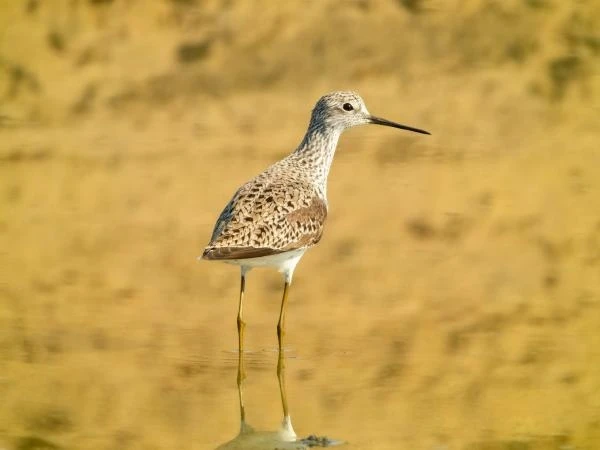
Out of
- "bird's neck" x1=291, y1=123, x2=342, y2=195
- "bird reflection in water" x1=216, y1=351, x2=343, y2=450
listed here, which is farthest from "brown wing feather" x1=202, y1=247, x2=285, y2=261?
"bird's neck" x1=291, y1=123, x2=342, y2=195

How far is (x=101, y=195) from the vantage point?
17938 mm

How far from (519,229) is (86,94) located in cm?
825

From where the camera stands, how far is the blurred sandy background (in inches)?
417

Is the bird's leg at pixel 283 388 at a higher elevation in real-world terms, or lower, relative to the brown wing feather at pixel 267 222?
lower

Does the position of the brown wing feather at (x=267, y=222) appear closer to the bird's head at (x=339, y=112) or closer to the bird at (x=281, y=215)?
the bird at (x=281, y=215)

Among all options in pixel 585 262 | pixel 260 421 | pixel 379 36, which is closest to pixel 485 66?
pixel 379 36

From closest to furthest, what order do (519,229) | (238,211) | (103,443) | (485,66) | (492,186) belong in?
(103,443) < (238,211) < (519,229) < (492,186) < (485,66)

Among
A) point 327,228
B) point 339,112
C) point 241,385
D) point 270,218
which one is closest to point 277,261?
point 270,218

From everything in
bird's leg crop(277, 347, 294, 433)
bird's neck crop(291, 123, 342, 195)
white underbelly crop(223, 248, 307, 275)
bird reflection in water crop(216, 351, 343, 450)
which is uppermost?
bird's neck crop(291, 123, 342, 195)

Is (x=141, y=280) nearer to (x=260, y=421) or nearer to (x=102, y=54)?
(x=260, y=421)

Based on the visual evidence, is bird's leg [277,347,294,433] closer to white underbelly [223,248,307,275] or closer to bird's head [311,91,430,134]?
white underbelly [223,248,307,275]

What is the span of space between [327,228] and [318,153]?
2.78 m

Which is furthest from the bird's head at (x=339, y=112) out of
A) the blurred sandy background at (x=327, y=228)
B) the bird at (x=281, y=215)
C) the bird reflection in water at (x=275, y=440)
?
the bird reflection in water at (x=275, y=440)

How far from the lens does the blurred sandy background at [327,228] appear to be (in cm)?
1059
